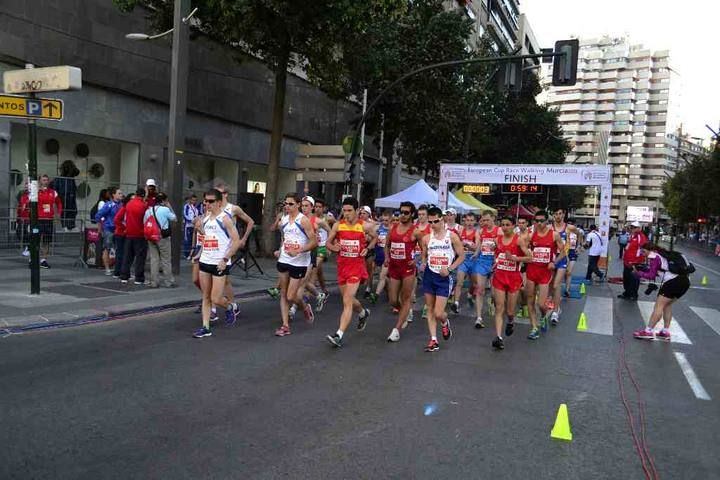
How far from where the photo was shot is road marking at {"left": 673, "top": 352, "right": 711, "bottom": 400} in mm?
6131

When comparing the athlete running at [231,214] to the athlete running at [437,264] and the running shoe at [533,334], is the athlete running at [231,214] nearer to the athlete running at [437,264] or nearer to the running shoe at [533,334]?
the athlete running at [437,264]

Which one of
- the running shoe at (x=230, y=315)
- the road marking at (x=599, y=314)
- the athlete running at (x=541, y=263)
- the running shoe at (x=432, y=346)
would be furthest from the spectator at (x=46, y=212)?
the road marking at (x=599, y=314)

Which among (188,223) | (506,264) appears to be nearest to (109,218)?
(188,223)

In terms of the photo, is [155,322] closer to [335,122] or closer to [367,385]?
[367,385]

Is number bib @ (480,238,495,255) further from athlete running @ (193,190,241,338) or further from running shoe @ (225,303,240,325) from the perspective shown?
athlete running @ (193,190,241,338)

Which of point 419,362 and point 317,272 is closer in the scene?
point 419,362

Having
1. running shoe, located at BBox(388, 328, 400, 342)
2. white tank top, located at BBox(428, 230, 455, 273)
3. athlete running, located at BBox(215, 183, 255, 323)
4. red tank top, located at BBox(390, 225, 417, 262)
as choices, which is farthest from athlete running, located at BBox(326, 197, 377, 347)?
athlete running, located at BBox(215, 183, 255, 323)

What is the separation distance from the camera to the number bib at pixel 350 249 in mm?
7777

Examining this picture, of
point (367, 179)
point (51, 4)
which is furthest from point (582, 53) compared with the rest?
point (51, 4)

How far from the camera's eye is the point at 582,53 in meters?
138

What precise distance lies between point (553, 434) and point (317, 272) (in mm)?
7044

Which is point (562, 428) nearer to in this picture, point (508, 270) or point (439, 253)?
point (439, 253)

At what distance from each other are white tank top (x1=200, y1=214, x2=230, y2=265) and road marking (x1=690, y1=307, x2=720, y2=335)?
842 cm

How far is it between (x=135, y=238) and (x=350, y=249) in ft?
18.5
